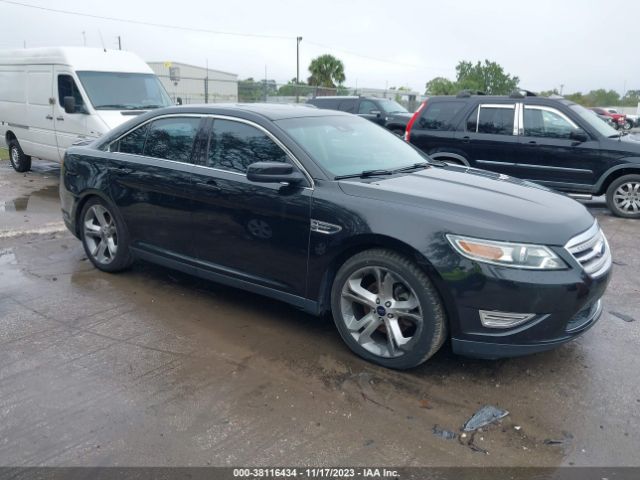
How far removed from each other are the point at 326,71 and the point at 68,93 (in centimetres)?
3817

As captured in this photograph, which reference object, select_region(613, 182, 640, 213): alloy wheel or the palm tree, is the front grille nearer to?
select_region(613, 182, 640, 213): alloy wheel

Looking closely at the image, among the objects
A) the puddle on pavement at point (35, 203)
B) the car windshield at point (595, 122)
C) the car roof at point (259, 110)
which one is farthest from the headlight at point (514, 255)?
the puddle on pavement at point (35, 203)

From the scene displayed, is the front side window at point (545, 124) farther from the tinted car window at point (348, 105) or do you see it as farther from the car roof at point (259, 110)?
the tinted car window at point (348, 105)

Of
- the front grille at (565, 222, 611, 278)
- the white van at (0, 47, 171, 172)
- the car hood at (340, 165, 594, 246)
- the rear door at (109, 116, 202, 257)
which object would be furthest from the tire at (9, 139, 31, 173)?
the front grille at (565, 222, 611, 278)

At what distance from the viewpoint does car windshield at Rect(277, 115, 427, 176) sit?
412cm

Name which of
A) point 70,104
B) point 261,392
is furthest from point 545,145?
point 70,104

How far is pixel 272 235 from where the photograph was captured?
4008mm

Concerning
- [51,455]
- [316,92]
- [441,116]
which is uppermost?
[316,92]

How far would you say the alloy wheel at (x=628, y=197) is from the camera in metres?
8.39

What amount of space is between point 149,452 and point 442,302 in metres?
1.84

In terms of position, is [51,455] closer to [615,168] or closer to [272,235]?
[272,235]

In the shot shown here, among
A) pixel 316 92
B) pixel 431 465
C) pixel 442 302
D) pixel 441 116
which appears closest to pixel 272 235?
pixel 442 302

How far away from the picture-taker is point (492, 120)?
9.12 meters

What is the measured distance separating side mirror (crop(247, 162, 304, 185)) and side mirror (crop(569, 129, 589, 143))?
6.17 meters
